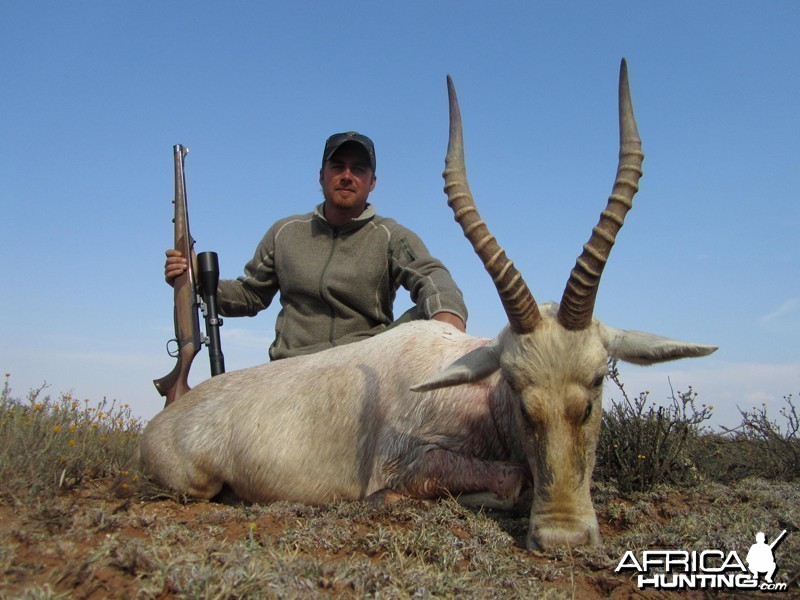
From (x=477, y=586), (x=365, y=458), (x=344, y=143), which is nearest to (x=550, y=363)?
(x=477, y=586)

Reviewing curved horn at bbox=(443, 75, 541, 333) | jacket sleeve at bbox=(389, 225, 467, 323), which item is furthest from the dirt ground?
jacket sleeve at bbox=(389, 225, 467, 323)

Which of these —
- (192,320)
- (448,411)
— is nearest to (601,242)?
(448,411)

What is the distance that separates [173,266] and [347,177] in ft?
7.44

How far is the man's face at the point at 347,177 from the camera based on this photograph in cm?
745

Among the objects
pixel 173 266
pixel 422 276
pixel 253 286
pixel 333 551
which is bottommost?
pixel 333 551

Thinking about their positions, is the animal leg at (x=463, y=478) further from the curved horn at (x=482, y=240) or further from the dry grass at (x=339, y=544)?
the curved horn at (x=482, y=240)

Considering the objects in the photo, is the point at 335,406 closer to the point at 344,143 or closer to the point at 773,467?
the point at 344,143

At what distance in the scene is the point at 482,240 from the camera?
3.89 m

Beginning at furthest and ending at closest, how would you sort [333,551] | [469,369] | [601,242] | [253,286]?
1. [253,286]
2. [469,369]
3. [601,242]
4. [333,551]

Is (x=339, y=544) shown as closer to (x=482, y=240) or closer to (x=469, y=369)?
(x=469, y=369)

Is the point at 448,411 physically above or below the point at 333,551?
above

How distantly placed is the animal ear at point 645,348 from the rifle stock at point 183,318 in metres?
4.71

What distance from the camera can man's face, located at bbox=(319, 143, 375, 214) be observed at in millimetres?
7453

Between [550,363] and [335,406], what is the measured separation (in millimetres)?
2128
